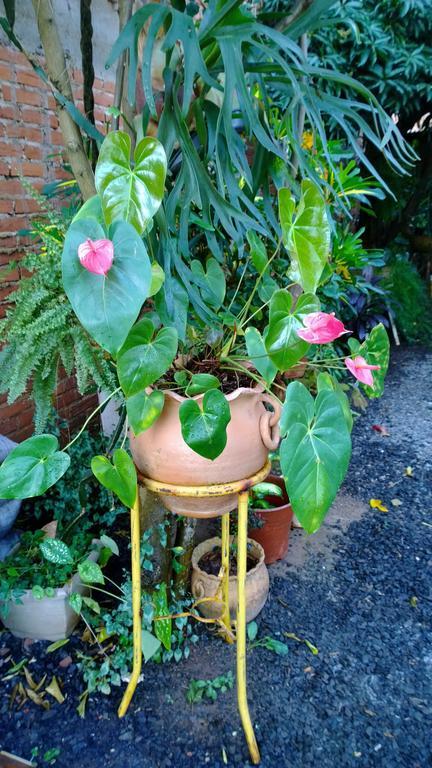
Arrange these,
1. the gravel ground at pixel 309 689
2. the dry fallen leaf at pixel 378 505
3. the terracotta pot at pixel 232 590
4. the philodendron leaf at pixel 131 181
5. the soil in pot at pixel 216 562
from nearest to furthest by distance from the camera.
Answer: the philodendron leaf at pixel 131 181 < the gravel ground at pixel 309 689 < the terracotta pot at pixel 232 590 < the soil in pot at pixel 216 562 < the dry fallen leaf at pixel 378 505

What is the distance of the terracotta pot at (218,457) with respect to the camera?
999mm

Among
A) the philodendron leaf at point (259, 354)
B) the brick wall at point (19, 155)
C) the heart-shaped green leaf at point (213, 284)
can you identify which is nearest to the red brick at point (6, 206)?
the brick wall at point (19, 155)

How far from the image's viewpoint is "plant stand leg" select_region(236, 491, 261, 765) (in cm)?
110

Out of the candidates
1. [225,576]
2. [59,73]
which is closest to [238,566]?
[225,576]

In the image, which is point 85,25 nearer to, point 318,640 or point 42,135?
point 42,135

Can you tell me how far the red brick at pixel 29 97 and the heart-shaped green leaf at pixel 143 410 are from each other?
150 cm

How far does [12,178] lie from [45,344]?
0.92m

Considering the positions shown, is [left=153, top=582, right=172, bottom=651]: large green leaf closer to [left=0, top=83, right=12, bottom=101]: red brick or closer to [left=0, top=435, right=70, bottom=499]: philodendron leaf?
[left=0, top=435, right=70, bottom=499]: philodendron leaf

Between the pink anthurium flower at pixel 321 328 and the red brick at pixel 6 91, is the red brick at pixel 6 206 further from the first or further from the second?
the pink anthurium flower at pixel 321 328

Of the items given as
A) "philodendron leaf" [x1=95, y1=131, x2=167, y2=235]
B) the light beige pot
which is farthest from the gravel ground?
"philodendron leaf" [x1=95, y1=131, x2=167, y2=235]

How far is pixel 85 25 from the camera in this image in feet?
4.12

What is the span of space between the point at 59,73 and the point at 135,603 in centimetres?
113

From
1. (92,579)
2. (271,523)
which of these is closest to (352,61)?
(271,523)

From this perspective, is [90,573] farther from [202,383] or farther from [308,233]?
[308,233]
